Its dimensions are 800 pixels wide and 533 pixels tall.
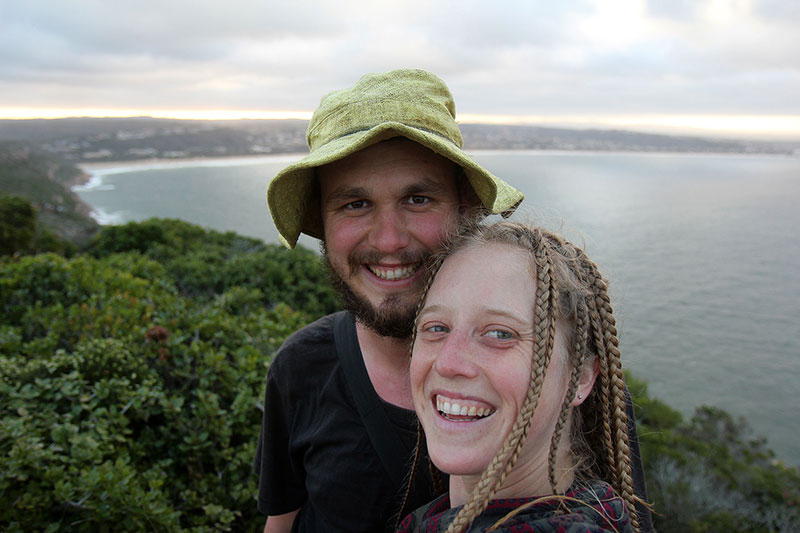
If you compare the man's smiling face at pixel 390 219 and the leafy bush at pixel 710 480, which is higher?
the man's smiling face at pixel 390 219

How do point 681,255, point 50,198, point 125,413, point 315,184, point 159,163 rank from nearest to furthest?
point 315,184 < point 125,413 < point 681,255 < point 50,198 < point 159,163

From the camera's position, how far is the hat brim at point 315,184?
1.71 meters

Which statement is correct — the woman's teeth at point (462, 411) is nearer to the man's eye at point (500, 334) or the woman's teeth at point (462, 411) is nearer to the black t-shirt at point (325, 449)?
the man's eye at point (500, 334)

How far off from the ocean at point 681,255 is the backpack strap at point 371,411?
92 cm

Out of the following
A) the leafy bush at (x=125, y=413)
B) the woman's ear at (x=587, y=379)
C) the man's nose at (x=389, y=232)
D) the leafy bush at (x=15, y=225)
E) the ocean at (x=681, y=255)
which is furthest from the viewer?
the leafy bush at (x=15, y=225)

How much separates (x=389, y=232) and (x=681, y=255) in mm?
38254

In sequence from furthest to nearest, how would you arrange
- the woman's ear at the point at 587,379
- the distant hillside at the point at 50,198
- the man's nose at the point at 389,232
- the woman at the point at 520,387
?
the distant hillside at the point at 50,198
the man's nose at the point at 389,232
the woman's ear at the point at 587,379
the woman at the point at 520,387

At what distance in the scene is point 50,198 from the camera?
45.6m

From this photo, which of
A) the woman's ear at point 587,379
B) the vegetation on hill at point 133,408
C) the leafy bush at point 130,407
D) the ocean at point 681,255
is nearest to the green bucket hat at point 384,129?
the ocean at point 681,255

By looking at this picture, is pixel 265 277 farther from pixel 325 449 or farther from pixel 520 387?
pixel 520 387

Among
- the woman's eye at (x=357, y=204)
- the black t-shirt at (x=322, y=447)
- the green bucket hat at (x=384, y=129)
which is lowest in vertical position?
the black t-shirt at (x=322, y=447)

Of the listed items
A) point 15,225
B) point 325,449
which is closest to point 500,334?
point 325,449

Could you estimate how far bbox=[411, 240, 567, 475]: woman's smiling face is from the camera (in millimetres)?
1461

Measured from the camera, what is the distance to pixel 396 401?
2053mm
